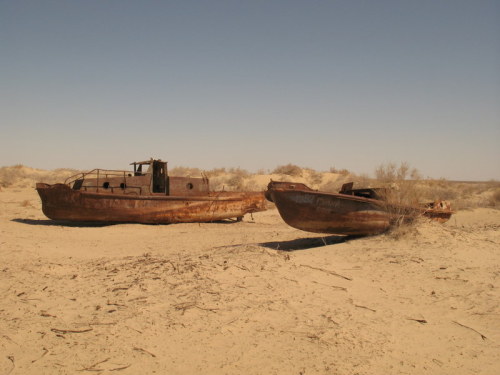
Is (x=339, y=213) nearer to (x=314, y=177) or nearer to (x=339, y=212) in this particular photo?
(x=339, y=212)

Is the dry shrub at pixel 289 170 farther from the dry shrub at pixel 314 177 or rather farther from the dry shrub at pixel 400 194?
the dry shrub at pixel 400 194

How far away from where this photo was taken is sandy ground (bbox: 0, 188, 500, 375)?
3.29 m

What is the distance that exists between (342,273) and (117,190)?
9.50 m

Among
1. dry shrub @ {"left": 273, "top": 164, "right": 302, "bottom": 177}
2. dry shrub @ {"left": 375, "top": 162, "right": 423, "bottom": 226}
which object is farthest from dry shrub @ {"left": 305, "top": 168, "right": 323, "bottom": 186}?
dry shrub @ {"left": 375, "top": 162, "right": 423, "bottom": 226}

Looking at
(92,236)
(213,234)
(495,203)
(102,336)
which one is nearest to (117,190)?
(92,236)

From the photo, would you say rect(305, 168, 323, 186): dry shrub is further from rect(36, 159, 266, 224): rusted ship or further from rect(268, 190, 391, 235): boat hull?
rect(268, 190, 391, 235): boat hull

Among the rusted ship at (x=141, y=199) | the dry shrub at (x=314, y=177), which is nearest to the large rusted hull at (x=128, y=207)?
the rusted ship at (x=141, y=199)

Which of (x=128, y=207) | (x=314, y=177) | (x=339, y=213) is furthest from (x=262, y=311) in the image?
(x=314, y=177)

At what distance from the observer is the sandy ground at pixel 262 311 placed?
3295 millimetres

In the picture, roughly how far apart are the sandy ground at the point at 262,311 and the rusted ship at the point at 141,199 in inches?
198

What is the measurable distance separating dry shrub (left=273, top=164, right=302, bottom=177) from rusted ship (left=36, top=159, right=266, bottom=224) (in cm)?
1604

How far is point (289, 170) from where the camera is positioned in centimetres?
3167

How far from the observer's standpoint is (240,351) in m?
3.44

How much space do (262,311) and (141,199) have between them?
377 inches
